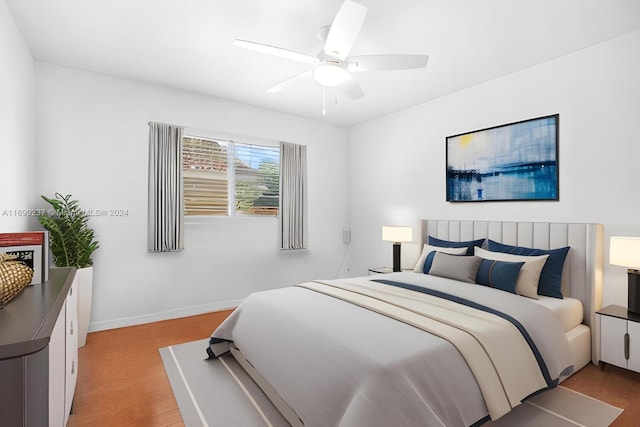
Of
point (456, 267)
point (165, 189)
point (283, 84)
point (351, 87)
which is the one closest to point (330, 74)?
point (351, 87)

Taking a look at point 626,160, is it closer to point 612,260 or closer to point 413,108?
point 612,260

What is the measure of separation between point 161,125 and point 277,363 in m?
3.08

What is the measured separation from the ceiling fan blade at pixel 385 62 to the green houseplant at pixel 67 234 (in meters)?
2.92

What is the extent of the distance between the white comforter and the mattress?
0.31 meters

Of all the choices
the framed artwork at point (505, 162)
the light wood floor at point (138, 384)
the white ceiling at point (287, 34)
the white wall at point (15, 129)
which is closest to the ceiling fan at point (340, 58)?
the white ceiling at point (287, 34)

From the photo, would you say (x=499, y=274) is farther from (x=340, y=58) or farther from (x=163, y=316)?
(x=163, y=316)

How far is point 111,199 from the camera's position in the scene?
142 inches

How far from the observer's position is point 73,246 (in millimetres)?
3123

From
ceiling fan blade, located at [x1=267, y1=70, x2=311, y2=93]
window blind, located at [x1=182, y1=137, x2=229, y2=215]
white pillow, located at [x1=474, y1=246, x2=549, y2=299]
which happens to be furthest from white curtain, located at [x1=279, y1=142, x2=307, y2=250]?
white pillow, located at [x1=474, y1=246, x2=549, y2=299]

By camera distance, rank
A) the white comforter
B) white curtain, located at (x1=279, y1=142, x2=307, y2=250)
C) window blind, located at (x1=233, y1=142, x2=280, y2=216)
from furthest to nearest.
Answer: white curtain, located at (x1=279, y1=142, x2=307, y2=250) → window blind, located at (x1=233, y1=142, x2=280, y2=216) → the white comforter

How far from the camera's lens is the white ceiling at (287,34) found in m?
2.38

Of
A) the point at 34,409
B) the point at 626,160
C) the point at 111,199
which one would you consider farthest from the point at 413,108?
the point at 34,409

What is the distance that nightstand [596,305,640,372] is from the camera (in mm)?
2441

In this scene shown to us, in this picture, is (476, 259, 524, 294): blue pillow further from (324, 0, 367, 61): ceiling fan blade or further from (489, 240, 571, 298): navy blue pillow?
(324, 0, 367, 61): ceiling fan blade
